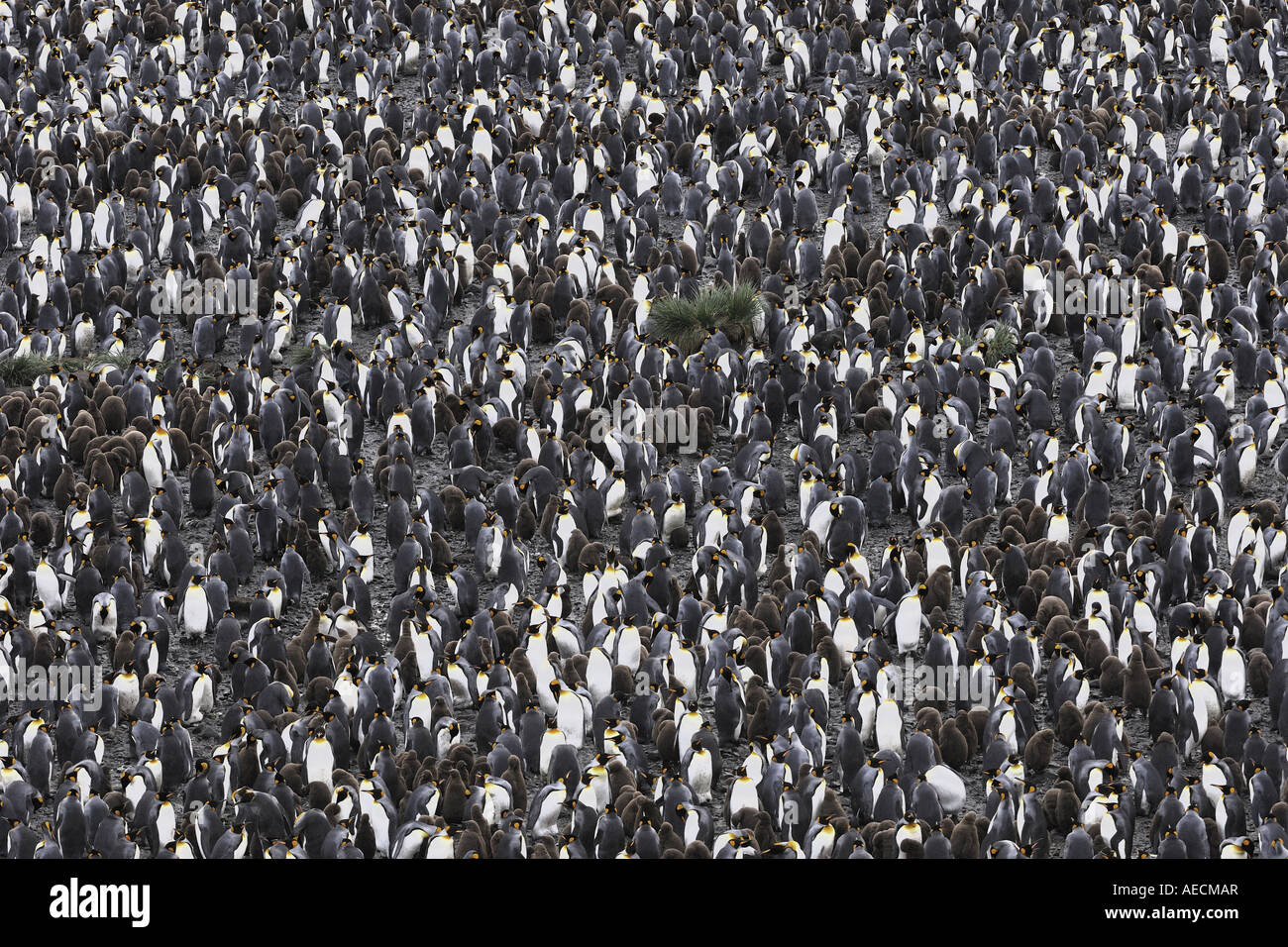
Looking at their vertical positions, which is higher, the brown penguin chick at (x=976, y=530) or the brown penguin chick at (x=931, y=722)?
the brown penguin chick at (x=976, y=530)

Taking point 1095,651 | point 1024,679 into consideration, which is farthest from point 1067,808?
point 1095,651

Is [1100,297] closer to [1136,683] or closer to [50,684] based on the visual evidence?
[1136,683]

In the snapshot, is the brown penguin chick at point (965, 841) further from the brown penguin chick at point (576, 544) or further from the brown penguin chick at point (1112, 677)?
the brown penguin chick at point (576, 544)

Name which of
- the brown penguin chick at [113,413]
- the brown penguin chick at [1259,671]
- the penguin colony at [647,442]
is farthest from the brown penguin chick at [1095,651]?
the brown penguin chick at [113,413]

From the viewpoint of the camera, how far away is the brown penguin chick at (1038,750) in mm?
14086

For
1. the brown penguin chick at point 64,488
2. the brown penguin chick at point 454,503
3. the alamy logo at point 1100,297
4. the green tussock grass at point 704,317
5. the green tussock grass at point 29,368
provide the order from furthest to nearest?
1. the alamy logo at point 1100,297
2. the green tussock grass at point 704,317
3. the green tussock grass at point 29,368
4. the brown penguin chick at point 64,488
5. the brown penguin chick at point 454,503

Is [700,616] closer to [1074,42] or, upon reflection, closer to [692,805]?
[692,805]

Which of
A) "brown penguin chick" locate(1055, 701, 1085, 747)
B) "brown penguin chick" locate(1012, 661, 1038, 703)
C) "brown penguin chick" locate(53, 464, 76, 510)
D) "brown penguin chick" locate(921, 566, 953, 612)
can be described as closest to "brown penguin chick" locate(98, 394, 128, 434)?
"brown penguin chick" locate(53, 464, 76, 510)

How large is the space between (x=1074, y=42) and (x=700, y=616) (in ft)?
48.1

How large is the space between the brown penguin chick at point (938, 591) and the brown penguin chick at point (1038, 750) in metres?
1.94

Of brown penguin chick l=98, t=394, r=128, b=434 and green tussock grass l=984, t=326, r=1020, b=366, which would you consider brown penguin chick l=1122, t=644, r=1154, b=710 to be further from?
brown penguin chick l=98, t=394, r=128, b=434

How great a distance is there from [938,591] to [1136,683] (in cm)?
A: 184

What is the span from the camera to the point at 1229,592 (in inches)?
618

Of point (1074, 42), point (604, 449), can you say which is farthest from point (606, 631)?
point (1074, 42)
